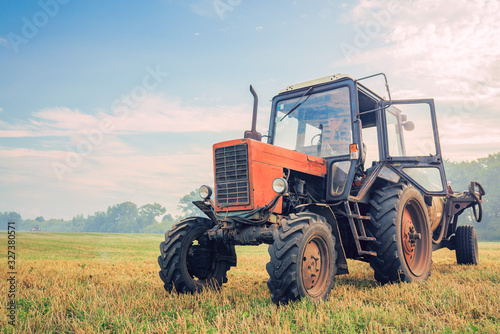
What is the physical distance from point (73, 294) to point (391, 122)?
654 cm

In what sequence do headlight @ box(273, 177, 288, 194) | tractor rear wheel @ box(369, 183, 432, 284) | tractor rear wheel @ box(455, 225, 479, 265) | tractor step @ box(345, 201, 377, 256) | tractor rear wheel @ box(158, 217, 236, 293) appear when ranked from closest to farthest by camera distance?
headlight @ box(273, 177, 288, 194)
tractor rear wheel @ box(158, 217, 236, 293)
tractor step @ box(345, 201, 377, 256)
tractor rear wheel @ box(369, 183, 432, 284)
tractor rear wheel @ box(455, 225, 479, 265)

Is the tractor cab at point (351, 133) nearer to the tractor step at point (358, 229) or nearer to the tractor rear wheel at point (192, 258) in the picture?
the tractor step at point (358, 229)

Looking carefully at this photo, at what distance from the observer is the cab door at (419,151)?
750 centimetres

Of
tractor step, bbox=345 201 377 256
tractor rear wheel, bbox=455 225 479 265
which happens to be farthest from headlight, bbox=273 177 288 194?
tractor rear wheel, bbox=455 225 479 265

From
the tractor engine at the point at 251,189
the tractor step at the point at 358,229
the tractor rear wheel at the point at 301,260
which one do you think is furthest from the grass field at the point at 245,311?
the tractor engine at the point at 251,189

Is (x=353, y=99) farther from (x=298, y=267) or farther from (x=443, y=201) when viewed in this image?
(x=443, y=201)

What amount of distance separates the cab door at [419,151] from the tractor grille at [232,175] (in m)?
3.34

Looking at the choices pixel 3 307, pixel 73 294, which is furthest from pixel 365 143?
pixel 3 307

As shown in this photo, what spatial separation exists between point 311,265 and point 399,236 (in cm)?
206

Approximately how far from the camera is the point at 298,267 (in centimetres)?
449

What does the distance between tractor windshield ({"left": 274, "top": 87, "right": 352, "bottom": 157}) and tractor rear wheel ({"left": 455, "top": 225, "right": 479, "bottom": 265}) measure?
485 cm

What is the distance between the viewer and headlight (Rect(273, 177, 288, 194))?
5184mm

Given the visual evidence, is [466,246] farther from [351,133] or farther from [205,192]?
[205,192]

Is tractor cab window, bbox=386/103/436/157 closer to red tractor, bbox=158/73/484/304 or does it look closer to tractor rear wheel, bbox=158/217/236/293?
red tractor, bbox=158/73/484/304
